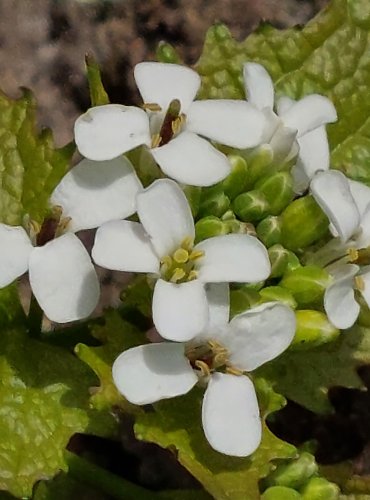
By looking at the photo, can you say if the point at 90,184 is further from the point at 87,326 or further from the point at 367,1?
the point at 367,1

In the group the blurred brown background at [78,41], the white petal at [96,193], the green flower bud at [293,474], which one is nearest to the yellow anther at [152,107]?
the white petal at [96,193]

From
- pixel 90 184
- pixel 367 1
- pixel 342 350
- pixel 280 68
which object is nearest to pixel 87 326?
pixel 90 184

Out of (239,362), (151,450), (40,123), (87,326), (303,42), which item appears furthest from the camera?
(40,123)

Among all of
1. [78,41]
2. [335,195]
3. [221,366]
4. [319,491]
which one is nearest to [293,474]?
[319,491]

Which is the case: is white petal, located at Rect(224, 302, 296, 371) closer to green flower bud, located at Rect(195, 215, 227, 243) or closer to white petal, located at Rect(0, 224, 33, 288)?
green flower bud, located at Rect(195, 215, 227, 243)

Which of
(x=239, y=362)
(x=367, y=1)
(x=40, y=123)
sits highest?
(x=367, y=1)

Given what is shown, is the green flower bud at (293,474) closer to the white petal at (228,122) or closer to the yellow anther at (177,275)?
the yellow anther at (177,275)

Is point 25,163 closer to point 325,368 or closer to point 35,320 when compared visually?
point 35,320
